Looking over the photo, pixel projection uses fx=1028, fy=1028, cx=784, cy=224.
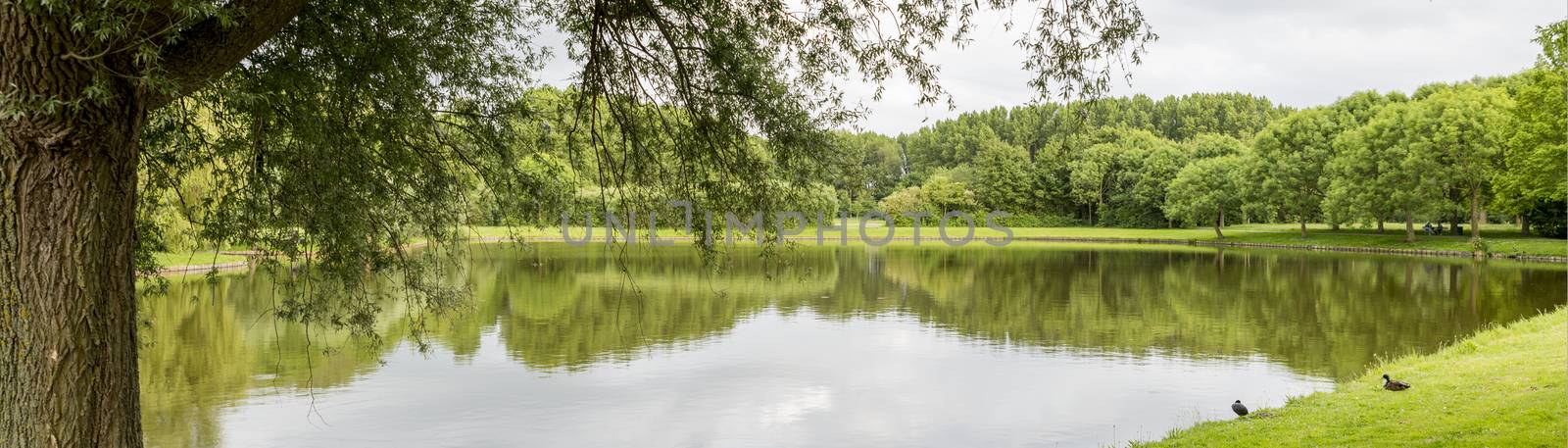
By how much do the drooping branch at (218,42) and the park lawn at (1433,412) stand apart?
7.42 metres

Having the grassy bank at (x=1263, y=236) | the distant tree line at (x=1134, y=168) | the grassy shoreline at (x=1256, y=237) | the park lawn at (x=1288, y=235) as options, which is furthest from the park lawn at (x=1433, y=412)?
the park lawn at (x=1288, y=235)

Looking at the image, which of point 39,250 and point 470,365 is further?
point 470,365

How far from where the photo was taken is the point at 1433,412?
353 inches

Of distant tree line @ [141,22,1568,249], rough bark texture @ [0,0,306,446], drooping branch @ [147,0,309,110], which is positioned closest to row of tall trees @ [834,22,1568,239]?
distant tree line @ [141,22,1568,249]

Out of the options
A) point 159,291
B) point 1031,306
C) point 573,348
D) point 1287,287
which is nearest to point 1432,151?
point 1287,287

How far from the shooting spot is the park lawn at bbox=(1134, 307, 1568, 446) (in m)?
7.83

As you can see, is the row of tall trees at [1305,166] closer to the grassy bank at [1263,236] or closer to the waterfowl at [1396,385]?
the grassy bank at [1263,236]

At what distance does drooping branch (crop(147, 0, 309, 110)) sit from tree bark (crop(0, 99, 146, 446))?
9.0 inches

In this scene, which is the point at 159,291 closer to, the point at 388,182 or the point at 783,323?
the point at 388,182

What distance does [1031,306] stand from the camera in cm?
2206

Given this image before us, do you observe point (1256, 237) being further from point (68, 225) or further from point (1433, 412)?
point (68, 225)

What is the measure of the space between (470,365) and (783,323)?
262 inches

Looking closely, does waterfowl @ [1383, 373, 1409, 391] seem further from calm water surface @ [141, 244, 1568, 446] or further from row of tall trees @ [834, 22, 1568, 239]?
row of tall trees @ [834, 22, 1568, 239]

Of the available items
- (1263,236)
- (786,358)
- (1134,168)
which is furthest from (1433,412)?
(1134,168)
